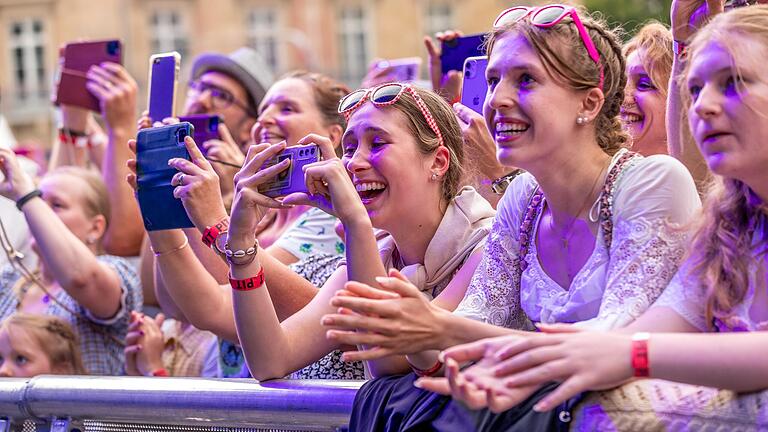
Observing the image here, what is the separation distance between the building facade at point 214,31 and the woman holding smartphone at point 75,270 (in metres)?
31.9

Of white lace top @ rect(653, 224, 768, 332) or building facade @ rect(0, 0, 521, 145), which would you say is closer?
white lace top @ rect(653, 224, 768, 332)

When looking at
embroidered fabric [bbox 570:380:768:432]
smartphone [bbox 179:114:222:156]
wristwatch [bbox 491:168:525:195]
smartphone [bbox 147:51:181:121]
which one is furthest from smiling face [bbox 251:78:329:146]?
embroidered fabric [bbox 570:380:768:432]

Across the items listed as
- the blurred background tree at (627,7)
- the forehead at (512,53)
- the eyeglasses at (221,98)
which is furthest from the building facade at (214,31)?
the forehead at (512,53)

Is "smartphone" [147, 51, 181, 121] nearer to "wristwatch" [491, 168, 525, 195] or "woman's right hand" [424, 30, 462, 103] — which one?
"woman's right hand" [424, 30, 462, 103]

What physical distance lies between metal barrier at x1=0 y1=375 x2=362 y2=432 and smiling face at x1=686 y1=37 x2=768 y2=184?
3.48 feet

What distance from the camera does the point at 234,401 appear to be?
3215mm

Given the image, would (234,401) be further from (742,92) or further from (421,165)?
(742,92)

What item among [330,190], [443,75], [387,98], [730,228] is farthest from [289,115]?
[730,228]

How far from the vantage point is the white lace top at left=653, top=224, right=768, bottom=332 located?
2512 mm

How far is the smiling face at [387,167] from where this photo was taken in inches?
134

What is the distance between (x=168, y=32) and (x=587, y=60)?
1472 inches

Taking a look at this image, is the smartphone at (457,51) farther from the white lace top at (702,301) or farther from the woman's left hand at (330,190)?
the white lace top at (702,301)

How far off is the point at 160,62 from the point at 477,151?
1.24 metres

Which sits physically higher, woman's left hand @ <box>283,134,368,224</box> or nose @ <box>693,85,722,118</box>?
nose @ <box>693,85,722,118</box>
